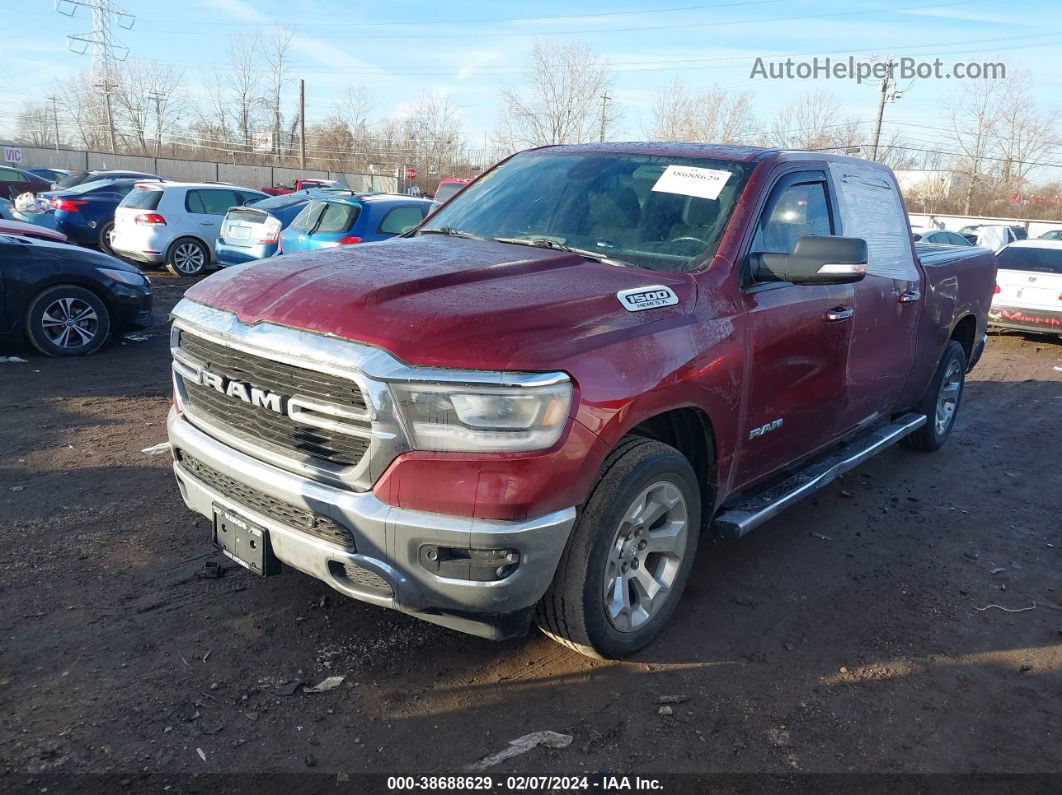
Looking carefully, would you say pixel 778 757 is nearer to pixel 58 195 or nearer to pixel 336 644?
pixel 336 644

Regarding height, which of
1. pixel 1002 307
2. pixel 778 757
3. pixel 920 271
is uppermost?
pixel 920 271

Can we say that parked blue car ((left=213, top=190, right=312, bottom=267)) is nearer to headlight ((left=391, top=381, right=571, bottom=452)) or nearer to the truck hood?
the truck hood

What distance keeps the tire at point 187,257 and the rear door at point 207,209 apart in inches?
8.1

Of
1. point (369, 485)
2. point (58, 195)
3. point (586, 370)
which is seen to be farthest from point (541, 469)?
point (58, 195)

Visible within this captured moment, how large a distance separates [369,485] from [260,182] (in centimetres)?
5291

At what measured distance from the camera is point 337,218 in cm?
1021

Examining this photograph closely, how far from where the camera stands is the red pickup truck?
2.62 meters

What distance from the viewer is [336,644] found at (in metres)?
3.35

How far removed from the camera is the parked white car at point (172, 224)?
1367cm

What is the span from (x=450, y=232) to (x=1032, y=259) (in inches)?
446

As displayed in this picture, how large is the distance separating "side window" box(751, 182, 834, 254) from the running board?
3.86ft

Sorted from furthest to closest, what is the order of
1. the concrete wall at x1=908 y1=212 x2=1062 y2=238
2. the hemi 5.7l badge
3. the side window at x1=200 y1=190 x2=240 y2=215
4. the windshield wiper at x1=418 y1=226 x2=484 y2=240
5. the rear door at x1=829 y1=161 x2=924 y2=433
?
1. the concrete wall at x1=908 y1=212 x2=1062 y2=238
2. the side window at x1=200 y1=190 x2=240 y2=215
3. the rear door at x1=829 y1=161 x2=924 y2=433
4. the windshield wiper at x1=418 y1=226 x2=484 y2=240
5. the hemi 5.7l badge

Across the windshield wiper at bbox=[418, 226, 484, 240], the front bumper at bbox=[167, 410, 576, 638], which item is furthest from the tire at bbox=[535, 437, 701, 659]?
the windshield wiper at bbox=[418, 226, 484, 240]

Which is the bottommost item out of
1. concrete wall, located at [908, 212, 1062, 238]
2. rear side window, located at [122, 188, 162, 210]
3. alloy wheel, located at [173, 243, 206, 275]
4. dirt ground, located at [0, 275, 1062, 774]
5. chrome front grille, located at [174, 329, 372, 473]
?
dirt ground, located at [0, 275, 1062, 774]
